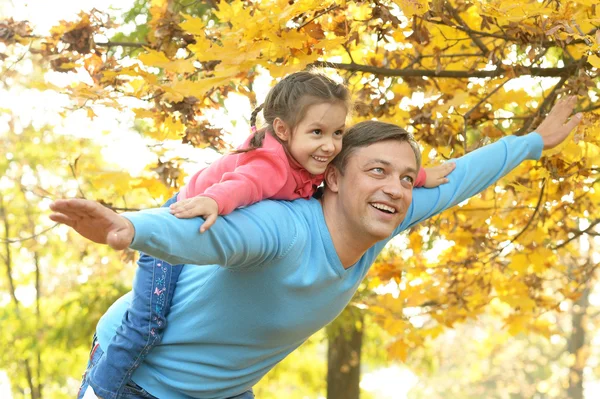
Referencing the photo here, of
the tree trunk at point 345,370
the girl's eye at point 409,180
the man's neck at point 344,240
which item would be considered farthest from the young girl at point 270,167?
the tree trunk at point 345,370

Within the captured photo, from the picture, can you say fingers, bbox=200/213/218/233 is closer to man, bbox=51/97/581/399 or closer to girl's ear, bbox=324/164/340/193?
man, bbox=51/97/581/399

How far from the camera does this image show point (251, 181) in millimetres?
2406

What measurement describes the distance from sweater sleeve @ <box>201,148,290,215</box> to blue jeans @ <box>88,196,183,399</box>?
47 centimetres

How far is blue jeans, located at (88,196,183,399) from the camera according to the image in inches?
105

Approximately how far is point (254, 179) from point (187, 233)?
Answer: 0.45 metres

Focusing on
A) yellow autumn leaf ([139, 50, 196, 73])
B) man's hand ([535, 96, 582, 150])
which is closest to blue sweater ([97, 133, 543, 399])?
yellow autumn leaf ([139, 50, 196, 73])

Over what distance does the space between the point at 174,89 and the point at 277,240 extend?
98 centimetres

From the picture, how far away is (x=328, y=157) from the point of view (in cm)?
278

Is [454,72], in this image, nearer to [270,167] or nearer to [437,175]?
[437,175]

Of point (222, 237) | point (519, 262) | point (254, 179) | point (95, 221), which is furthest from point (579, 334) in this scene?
point (95, 221)

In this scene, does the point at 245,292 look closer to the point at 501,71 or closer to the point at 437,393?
the point at 501,71

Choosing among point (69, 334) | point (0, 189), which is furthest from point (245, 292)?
point (0, 189)

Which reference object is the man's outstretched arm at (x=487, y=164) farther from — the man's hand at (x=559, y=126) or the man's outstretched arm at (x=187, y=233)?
the man's outstretched arm at (x=187, y=233)

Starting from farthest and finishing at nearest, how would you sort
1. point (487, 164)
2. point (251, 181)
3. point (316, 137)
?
point (487, 164)
point (316, 137)
point (251, 181)
